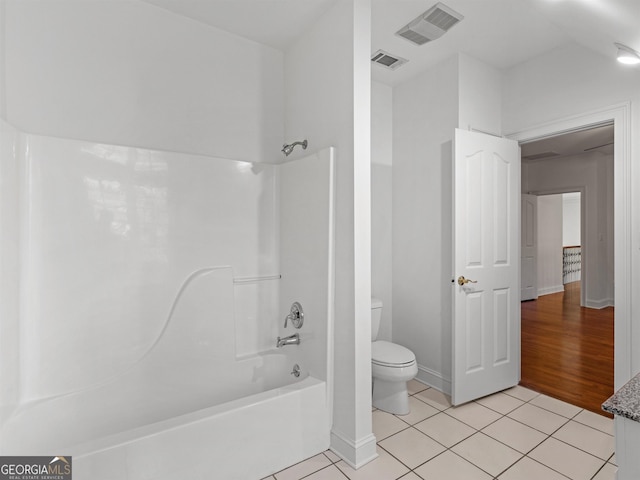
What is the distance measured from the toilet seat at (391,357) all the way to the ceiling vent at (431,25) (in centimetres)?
231

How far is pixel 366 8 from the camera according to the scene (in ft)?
6.52

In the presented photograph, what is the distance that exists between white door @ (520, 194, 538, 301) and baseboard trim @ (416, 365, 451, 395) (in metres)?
4.68

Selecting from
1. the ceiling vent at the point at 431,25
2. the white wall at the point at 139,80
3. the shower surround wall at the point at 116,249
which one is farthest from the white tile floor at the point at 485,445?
the ceiling vent at the point at 431,25

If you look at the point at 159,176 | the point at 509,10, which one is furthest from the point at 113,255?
the point at 509,10

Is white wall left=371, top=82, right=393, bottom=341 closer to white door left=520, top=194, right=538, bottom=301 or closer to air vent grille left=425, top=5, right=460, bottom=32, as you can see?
air vent grille left=425, top=5, right=460, bottom=32

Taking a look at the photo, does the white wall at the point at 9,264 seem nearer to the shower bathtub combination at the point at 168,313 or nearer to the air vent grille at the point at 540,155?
the shower bathtub combination at the point at 168,313

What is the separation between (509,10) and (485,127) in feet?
2.84

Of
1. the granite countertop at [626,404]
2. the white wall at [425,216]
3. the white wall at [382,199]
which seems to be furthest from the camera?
the white wall at [382,199]

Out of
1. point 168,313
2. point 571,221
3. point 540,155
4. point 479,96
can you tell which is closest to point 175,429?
point 168,313

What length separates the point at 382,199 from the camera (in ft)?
10.7

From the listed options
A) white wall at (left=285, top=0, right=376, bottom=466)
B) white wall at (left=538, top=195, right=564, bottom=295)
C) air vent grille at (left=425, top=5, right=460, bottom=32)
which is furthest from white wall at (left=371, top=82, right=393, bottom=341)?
white wall at (left=538, top=195, right=564, bottom=295)

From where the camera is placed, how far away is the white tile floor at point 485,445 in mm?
1836

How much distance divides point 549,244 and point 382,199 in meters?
5.89

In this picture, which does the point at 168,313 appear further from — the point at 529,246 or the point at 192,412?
the point at 529,246
